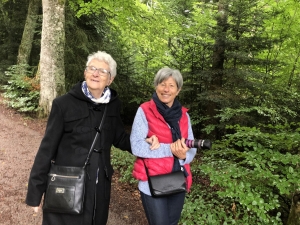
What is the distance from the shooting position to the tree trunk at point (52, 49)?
7.74 m

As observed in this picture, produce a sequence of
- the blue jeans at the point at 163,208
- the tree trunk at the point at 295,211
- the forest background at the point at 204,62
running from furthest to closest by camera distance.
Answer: the forest background at the point at 204,62
the tree trunk at the point at 295,211
the blue jeans at the point at 163,208

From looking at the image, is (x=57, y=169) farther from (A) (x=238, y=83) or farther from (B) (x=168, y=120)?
(A) (x=238, y=83)

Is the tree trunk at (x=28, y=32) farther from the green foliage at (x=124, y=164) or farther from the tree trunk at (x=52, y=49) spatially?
the green foliage at (x=124, y=164)

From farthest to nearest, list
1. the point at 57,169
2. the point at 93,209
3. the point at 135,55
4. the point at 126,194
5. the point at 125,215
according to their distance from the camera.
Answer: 1. the point at 135,55
2. the point at 126,194
3. the point at 125,215
4. the point at 93,209
5. the point at 57,169

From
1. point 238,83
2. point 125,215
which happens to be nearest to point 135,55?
point 238,83

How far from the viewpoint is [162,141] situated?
2295 mm

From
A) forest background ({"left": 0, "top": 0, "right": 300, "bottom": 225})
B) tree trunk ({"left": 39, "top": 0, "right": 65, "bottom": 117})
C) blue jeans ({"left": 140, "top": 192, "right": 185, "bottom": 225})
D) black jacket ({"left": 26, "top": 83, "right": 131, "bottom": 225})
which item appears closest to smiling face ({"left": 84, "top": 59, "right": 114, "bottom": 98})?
black jacket ({"left": 26, "top": 83, "right": 131, "bottom": 225})

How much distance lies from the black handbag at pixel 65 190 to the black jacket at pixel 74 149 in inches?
2.6

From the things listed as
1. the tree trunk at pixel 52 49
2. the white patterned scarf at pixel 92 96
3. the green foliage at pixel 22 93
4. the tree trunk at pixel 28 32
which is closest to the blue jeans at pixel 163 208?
the white patterned scarf at pixel 92 96

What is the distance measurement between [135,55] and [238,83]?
5080 mm

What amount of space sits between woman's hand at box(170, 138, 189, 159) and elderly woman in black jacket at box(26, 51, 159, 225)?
5.9 inches

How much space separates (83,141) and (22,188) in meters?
3.28

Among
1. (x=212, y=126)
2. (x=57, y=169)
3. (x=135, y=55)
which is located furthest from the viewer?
(x=135, y=55)

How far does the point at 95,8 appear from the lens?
7.87m
